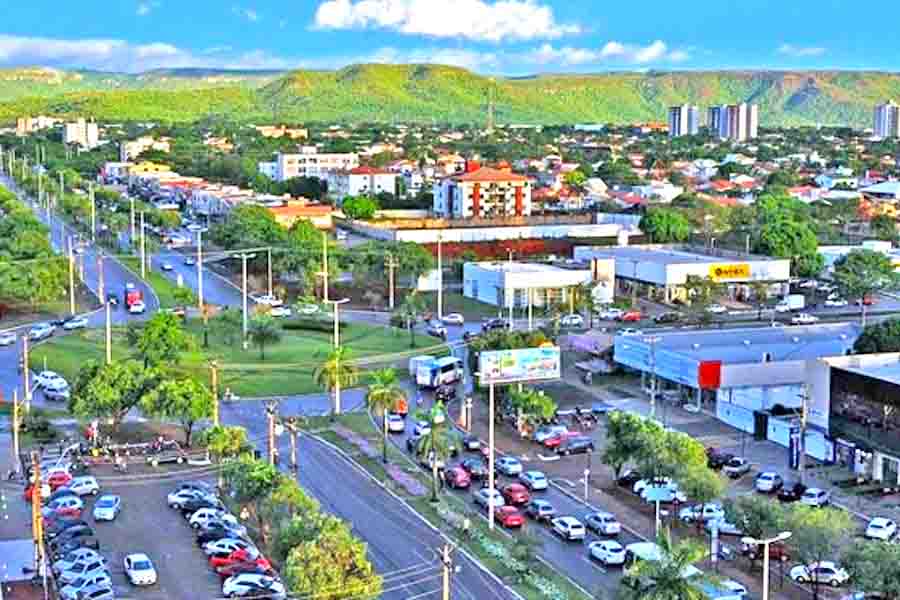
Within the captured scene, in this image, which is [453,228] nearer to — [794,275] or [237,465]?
[794,275]

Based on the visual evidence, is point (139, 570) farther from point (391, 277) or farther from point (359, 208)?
point (359, 208)

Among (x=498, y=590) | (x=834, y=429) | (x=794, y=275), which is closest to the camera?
(x=498, y=590)

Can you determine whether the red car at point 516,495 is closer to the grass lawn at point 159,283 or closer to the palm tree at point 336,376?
the palm tree at point 336,376

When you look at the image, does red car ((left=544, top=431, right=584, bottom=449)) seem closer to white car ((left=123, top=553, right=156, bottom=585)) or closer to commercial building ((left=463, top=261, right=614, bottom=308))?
white car ((left=123, top=553, right=156, bottom=585))

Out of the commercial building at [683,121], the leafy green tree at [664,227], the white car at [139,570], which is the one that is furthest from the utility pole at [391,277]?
the commercial building at [683,121]

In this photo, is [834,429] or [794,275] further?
[794,275]

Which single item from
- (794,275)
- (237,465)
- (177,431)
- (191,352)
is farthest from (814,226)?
(237,465)

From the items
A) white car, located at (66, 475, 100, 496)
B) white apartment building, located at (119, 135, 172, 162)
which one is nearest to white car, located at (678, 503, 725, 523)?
white car, located at (66, 475, 100, 496)
